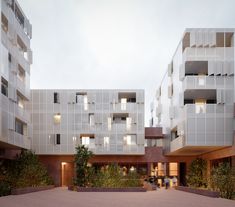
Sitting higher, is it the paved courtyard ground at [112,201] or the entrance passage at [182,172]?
the paved courtyard ground at [112,201]

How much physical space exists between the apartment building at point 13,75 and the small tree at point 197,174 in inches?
681

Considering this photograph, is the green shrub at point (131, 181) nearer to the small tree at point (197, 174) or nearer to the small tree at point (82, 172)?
the small tree at point (82, 172)

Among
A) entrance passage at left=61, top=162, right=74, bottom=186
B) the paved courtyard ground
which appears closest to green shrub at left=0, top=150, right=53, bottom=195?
the paved courtyard ground

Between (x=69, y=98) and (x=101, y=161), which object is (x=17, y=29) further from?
(x=101, y=161)

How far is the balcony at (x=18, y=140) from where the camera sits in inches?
1460

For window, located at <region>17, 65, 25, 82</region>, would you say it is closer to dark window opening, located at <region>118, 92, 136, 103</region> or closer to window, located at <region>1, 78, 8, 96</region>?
window, located at <region>1, 78, 8, 96</region>

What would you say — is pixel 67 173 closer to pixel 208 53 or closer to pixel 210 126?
pixel 210 126

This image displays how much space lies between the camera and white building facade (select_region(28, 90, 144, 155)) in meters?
Result: 53.6

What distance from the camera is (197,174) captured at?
44.1 meters

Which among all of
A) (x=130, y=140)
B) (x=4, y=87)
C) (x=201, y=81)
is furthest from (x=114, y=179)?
(x=130, y=140)

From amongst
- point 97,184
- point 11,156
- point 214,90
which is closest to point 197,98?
point 214,90

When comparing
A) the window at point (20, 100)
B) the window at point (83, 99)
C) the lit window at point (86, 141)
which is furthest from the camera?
the window at point (83, 99)

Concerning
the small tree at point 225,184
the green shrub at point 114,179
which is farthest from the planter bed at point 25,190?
the small tree at point 225,184

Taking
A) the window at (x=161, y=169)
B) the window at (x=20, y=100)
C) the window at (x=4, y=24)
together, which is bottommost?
Answer: the window at (x=161, y=169)
